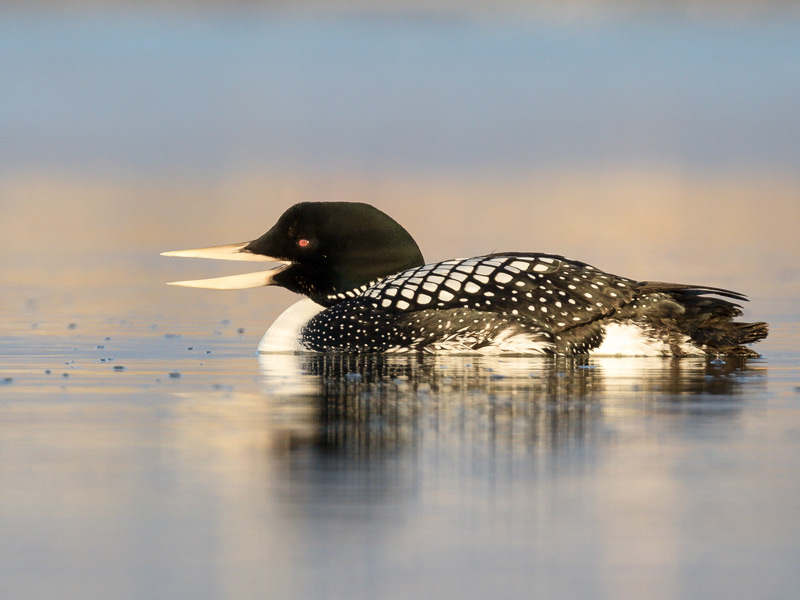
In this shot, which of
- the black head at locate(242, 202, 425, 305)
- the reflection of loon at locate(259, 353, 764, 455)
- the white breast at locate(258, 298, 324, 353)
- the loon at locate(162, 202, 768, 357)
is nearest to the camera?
the reflection of loon at locate(259, 353, 764, 455)

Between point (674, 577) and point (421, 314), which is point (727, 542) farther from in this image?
point (421, 314)

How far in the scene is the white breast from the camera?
291 inches

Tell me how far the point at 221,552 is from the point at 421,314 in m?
3.95

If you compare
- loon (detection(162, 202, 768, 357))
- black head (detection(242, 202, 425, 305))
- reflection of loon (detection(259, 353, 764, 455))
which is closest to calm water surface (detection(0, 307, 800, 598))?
reflection of loon (detection(259, 353, 764, 455))

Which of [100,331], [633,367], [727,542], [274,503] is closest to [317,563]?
[274,503]

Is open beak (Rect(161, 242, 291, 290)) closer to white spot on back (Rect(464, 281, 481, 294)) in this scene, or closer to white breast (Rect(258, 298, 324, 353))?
white breast (Rect(258, 298, 324, 353))

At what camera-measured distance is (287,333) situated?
7.44 m

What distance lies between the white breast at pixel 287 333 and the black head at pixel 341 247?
10.2 inches

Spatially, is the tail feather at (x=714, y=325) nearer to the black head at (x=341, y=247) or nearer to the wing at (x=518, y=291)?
the wing at (x=518, y=291)

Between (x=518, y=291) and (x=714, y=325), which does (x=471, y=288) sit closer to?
(x=518, y=291)

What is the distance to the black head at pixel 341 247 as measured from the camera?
25.4 feet

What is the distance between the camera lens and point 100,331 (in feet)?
27.6

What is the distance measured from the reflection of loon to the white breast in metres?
0.10

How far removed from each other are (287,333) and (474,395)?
6.95ft
